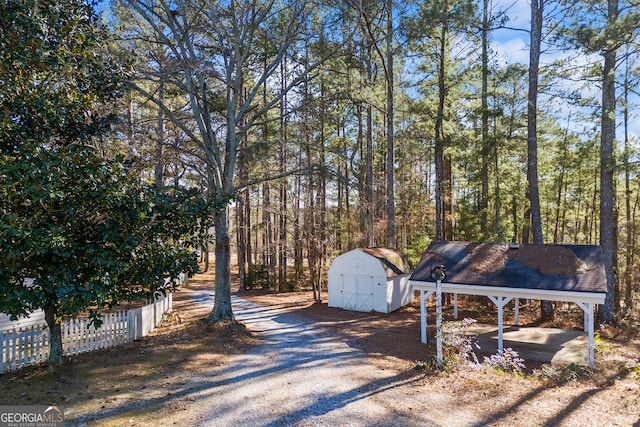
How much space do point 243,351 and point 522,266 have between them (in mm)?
8607

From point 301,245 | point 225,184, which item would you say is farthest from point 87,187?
point 301,245

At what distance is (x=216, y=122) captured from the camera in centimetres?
1465

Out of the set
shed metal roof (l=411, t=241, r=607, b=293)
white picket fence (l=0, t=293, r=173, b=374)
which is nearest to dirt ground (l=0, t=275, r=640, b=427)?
white picket fence (l=0, t=293, r=173, b=374)

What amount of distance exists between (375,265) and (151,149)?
32.6 ft

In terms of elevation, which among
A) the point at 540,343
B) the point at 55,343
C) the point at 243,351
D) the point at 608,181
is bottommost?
the point at 540,343

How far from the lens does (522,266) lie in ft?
35.3

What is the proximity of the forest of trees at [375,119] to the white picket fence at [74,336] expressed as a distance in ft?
7.50

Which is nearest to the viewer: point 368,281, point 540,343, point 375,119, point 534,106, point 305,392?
point 305,392

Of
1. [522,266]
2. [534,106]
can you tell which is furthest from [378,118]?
[522,266]

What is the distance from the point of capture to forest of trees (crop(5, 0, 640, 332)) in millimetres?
11023

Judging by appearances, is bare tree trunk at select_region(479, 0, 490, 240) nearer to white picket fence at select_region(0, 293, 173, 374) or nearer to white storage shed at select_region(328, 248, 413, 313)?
white storage shed at select_region(328, 248, 413, 313)

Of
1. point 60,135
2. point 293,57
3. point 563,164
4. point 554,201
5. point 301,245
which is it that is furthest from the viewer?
point 554,201

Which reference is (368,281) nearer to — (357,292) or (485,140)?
(357,292)

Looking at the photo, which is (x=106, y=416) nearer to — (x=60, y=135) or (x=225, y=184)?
(x=60, y=135)
